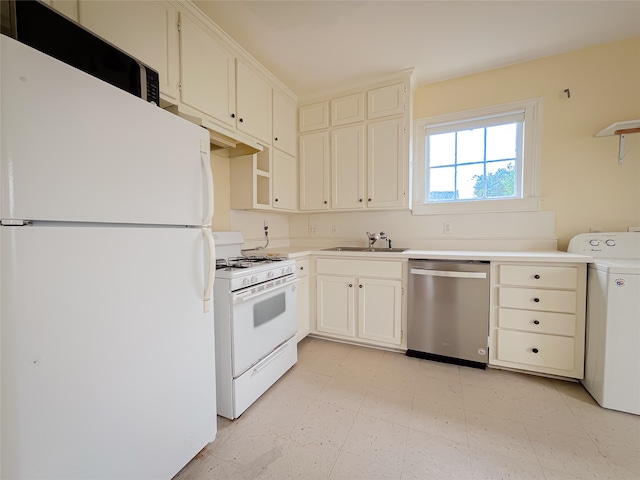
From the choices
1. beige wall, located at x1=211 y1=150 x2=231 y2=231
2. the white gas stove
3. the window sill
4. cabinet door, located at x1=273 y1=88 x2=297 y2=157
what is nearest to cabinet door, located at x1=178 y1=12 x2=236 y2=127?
beige wall, located at x1=211 y1=150 x2=231 y2=231

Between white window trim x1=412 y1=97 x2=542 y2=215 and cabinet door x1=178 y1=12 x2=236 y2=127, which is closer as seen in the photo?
cabinet door x1=178 y1=12 x2=236 y2=127

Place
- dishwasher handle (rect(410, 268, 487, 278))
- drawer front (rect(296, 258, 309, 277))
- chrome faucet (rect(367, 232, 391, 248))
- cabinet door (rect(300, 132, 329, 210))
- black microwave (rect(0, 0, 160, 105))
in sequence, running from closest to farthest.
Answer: black microwave (rect(0, 0, 160, 105)), dishwasher handle (rect(410, 268, 487, 278)), drawer front (rect(296, 258, 309, 277)), chrome faucet (rect(367, 232, 391, 248)), cabinet door (rect(300, 132, 329, 210))

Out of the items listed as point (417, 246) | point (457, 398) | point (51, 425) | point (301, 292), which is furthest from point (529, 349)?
point (51, 425)

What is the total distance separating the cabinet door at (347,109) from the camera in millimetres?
2599

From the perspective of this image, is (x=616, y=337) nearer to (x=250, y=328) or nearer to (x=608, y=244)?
(x=608, y=244)

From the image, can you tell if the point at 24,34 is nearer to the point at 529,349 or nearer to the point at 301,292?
the point at 301,292

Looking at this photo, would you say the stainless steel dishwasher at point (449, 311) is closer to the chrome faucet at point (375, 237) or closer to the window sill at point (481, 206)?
the chrome faucet at point (375, 237)

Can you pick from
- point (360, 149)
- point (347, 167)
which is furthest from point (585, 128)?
point (347, 167)

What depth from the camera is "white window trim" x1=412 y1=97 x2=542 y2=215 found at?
90.7 inches

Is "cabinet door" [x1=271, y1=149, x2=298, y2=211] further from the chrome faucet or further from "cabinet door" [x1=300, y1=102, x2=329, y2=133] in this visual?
the chrome faucet

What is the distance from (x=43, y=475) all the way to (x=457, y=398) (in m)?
2.01

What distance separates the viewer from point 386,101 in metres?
2.48

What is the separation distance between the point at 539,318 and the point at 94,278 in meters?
2.60

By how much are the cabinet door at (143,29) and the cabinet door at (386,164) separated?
1724 mm
